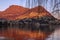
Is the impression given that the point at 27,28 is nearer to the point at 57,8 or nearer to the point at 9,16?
the point at 9,16

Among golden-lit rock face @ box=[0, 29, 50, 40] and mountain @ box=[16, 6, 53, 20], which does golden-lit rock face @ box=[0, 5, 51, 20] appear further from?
golden-lit rock face @ box=[0, 29, 50, 40]

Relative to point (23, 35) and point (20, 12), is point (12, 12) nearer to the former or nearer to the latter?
point (20, 12)

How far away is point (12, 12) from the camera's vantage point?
9188 millimetres

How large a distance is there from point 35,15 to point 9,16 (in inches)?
50.5

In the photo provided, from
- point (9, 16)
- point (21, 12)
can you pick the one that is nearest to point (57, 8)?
point (21, 12)

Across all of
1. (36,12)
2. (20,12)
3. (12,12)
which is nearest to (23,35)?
(36,12)

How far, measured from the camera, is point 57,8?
28.0ft

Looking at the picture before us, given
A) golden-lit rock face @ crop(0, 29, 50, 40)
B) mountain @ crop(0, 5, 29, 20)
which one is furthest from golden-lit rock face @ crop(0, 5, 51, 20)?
golden-lit rock face @ crop(0, 29, 50, 40)

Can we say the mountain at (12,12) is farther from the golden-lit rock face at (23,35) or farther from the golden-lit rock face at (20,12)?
the golden-lit rock face at (23,35)

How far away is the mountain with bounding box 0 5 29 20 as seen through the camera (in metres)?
9.00

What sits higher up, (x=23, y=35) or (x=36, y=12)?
(x=36, y=12)

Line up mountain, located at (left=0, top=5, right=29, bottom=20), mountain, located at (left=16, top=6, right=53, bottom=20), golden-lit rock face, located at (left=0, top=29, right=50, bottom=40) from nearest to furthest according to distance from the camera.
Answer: golden-lit rock face, located at (left=0, top=29, right=50, bottom=40) < mountain, located at (left=16, top=6, right=53, bottom=20) < mountain, located at (left=0, top=5, right=29, bottom=20)

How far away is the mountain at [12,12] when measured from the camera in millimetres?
8998

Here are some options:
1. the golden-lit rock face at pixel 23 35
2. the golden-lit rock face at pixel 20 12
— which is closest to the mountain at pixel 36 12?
the golden-lit rock face at pixel 20 12
